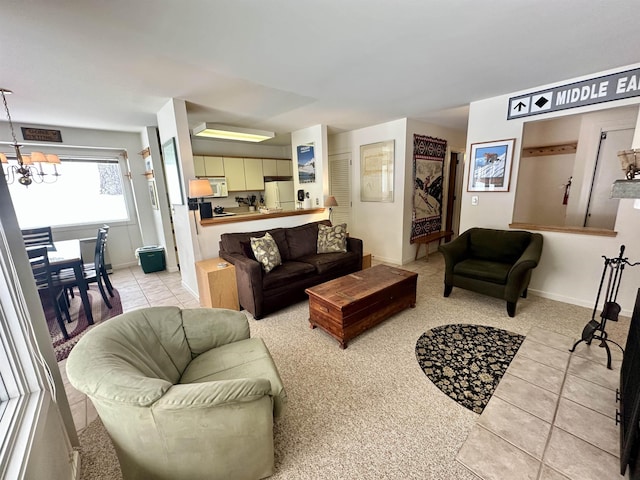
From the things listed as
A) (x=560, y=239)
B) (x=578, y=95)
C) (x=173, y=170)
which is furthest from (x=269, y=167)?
(x=560, y=239)

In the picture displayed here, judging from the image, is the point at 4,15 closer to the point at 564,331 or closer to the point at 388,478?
the point at 388,478

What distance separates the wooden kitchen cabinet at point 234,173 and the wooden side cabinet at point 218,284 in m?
2.72

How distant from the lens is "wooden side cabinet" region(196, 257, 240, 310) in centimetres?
290

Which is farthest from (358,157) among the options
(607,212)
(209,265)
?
(607,212)

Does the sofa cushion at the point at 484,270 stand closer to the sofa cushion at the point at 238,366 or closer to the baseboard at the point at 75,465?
the sofa cushion at the point at 238,366

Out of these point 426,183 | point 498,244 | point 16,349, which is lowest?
point 498,244

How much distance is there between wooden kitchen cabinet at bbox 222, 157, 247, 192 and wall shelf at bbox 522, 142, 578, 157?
5.23m

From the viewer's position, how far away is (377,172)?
4.62m

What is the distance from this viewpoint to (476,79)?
8.66 feet

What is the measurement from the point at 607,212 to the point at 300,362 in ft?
15.0

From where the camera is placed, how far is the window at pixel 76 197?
416 centimetres

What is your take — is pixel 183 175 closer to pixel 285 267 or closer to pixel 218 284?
pixel 218 284

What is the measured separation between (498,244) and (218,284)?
344 centimetres

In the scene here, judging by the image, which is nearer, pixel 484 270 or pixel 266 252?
pixel 484 270
